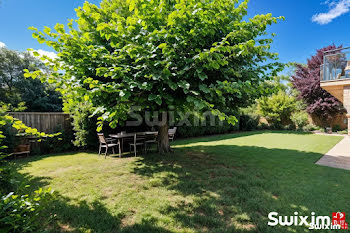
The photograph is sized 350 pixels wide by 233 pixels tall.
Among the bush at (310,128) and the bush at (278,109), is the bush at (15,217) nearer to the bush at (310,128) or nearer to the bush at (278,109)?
the bush at (278,109)

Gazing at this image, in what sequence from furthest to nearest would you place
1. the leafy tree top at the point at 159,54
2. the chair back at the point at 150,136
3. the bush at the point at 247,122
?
the bush at the point at 247,122, the chair back at the point at 150,136, the leafy tree top at the point at 159,54

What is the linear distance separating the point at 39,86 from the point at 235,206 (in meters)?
26.5

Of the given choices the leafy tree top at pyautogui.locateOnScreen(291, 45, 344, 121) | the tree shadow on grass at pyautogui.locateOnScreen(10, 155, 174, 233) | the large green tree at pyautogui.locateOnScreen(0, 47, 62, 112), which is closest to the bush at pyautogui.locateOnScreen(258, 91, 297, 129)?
the leafy tree top at pyautogui.locateOnScreen(291, 45, 344, 121)

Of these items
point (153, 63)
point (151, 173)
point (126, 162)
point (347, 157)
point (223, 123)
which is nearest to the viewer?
point (153, 63)

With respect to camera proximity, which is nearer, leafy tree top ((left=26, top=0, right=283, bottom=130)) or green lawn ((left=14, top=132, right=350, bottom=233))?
green lawn ((left=14, top=132, right=350, bottom=233))

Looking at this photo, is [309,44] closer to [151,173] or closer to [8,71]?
[151,173]

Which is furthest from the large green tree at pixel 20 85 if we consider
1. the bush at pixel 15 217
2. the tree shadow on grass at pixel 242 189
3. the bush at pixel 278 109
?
the bush at pixel 278 109

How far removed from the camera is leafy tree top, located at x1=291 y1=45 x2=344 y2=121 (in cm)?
1684

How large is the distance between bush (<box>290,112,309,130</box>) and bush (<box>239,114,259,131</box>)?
4.03m

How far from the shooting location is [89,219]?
257 cm

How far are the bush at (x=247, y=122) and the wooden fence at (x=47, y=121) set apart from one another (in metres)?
16.0

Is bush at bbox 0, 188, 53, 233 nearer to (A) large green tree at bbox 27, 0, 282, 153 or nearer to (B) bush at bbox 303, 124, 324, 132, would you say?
(A) large green tree at bbox 27, 0, 282, 153

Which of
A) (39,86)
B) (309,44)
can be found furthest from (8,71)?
(309,44)

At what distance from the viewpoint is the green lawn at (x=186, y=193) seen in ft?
8.13
